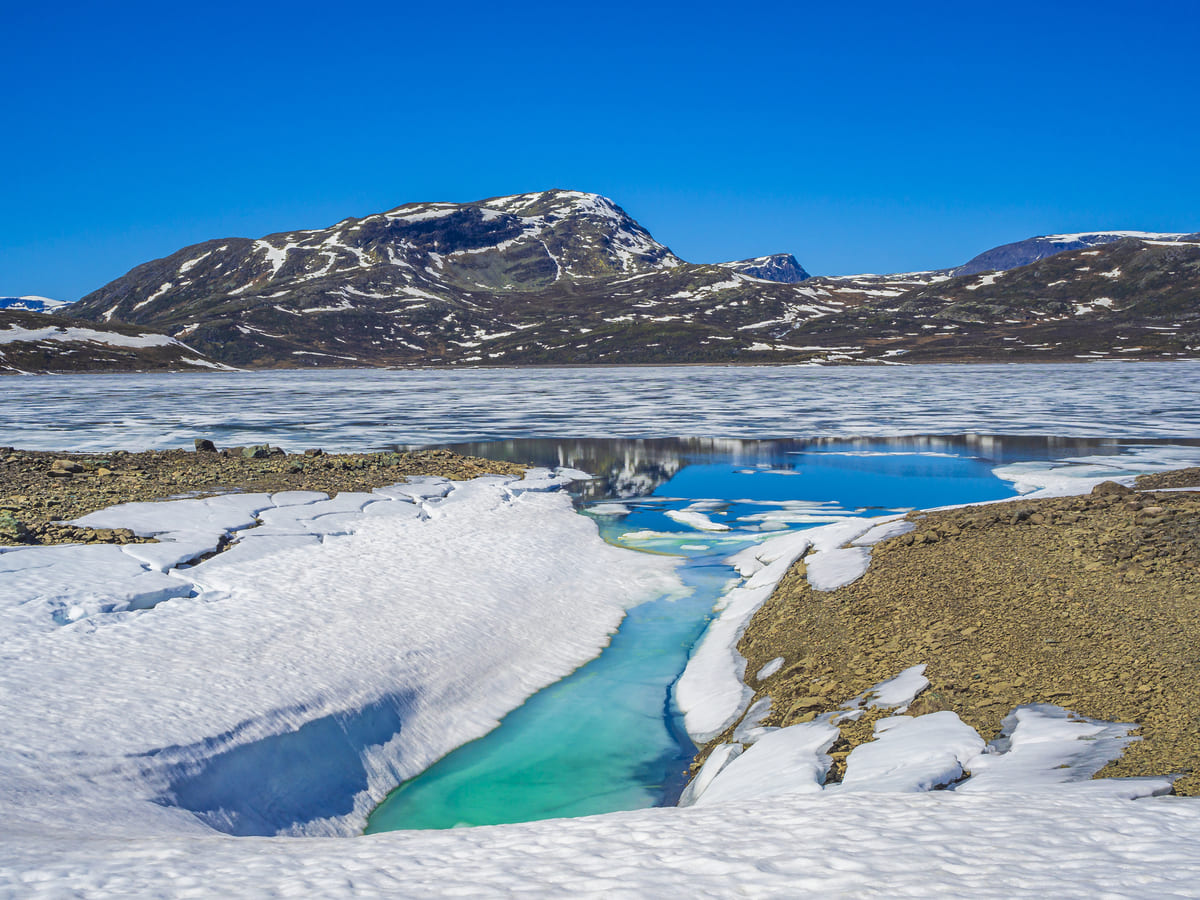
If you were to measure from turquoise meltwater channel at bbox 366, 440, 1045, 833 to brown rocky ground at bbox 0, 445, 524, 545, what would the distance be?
4.87 metres

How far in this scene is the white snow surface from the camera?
243 inches

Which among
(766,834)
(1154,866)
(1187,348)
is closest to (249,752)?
(766,834)

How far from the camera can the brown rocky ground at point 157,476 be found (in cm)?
1268

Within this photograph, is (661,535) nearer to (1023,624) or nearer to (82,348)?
(1023,624)

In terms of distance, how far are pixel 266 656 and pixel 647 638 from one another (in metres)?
5.16

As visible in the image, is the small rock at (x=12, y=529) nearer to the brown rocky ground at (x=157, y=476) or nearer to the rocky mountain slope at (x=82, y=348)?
the brown rocky ground at (x=157, y=476)

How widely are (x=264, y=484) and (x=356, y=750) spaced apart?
11.2 m

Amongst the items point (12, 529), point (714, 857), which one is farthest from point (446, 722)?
point (12, 529)

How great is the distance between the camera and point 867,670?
8.39m

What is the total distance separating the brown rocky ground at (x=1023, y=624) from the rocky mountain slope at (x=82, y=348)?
150793 mm

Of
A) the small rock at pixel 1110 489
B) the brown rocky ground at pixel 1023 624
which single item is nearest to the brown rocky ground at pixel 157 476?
the brown rocky ground at pixel 1023 624

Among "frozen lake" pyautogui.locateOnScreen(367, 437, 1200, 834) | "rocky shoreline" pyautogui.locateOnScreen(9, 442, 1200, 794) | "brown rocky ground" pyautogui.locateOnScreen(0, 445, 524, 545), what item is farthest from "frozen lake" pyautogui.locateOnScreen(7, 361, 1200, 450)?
"rocky shoreline" pyautogui.locateOnScreen(9, 442, 1200, 794)

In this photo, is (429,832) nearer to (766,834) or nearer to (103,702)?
(766,834)

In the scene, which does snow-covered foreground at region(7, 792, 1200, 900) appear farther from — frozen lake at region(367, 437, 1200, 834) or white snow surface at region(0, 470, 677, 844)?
frozen lake at region(367, 437, 1200, 834)
